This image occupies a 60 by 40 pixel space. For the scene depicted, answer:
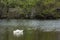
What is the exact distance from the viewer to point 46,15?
16359mm

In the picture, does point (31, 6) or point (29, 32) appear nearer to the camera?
point (29, 32)

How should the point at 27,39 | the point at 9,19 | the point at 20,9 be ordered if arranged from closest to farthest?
1. the point at 27,39
2. the point at 9,19
3. the point at 20,9

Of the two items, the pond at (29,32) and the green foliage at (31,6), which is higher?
the pond at (29,32)

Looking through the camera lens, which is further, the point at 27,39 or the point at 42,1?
the point at 42,1

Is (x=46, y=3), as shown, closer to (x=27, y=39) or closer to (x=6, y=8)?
(x=6, y=8)

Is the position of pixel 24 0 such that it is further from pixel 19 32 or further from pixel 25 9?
pixel 19 32

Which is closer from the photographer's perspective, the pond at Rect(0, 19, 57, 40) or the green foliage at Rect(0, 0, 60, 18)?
the pond at Rect(0, 19, 57, 40)

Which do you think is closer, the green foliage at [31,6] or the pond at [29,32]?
the pond at [29,32]

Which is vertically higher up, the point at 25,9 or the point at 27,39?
the point at 27,39

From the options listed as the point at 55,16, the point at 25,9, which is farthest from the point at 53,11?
the point at 25,9

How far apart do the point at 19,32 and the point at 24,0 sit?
Answer: 24.7 ft

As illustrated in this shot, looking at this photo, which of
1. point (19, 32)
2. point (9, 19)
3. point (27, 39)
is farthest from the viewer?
point (9, 19)

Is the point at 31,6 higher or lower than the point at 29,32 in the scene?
lower

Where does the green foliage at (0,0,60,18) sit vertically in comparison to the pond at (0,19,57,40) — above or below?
below
